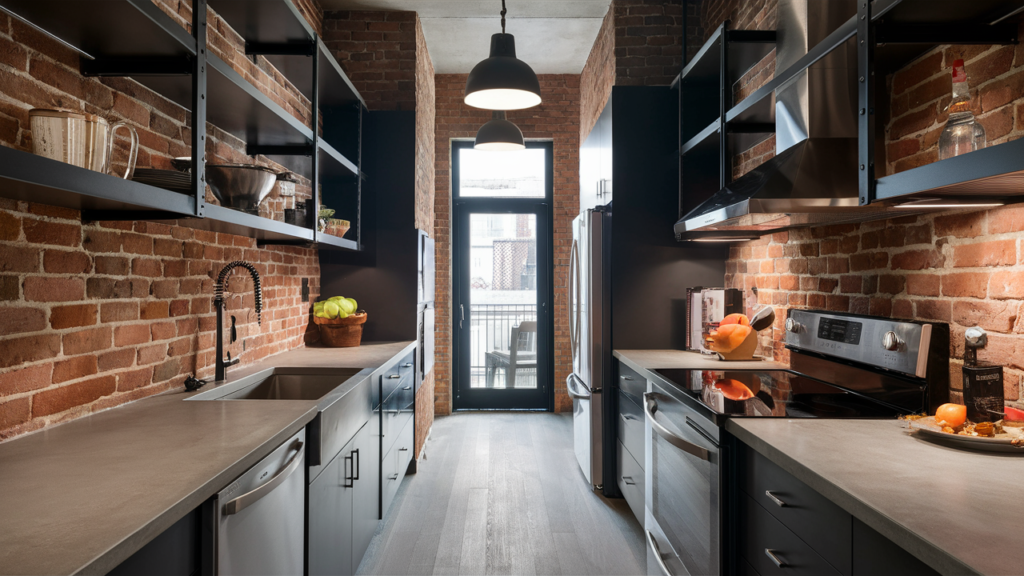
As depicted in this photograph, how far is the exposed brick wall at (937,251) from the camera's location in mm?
1462

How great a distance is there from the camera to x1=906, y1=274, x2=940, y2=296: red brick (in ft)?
5.65

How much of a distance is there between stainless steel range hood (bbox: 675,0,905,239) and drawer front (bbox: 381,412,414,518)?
192 cm

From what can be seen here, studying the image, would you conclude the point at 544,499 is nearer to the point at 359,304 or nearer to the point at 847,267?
the point at 359,304

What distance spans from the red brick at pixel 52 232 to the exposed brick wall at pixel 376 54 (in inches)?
97.7

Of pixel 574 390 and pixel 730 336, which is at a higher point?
pixel 730 336

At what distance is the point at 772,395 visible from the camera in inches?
74.4

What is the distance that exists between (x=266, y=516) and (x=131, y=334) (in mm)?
803

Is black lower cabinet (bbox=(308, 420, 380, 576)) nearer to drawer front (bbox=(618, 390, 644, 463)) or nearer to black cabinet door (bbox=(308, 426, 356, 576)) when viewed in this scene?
black cabinet door (bbox=(308, 426, 356, 576))

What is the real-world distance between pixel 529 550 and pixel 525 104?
7.10 ft

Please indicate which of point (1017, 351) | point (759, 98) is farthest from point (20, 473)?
point (759, 98)

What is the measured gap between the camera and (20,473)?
1.09 m

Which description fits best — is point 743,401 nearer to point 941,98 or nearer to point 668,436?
point 668,436

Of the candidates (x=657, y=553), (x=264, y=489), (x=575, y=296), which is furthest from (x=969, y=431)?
(x=575, y=296)

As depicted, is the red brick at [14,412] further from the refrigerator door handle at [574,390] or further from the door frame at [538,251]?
the door frame at [538,251]
